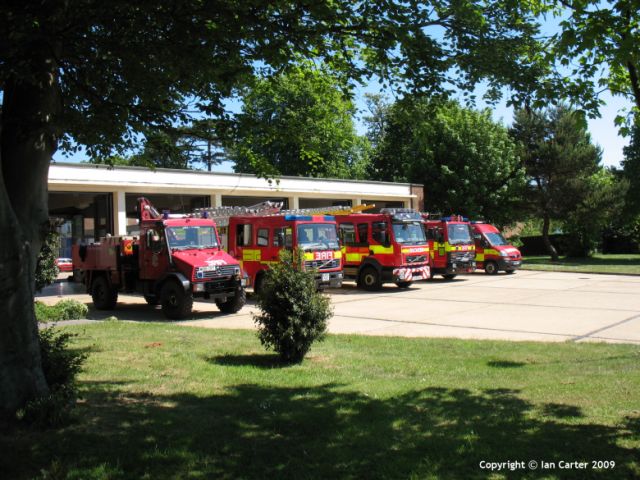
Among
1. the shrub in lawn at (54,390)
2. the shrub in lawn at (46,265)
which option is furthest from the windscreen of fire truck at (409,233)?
the shrub in lawn at (54,390)

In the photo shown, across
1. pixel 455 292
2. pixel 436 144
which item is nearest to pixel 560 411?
pixel 455 292

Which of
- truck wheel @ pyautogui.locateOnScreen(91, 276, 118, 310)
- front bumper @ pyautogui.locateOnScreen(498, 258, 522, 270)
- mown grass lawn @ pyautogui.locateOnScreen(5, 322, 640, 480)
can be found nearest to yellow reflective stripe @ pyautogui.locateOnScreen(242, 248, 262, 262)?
truck wheel @ pyautogui.locateOnScreen(91, 276, 118, 310)

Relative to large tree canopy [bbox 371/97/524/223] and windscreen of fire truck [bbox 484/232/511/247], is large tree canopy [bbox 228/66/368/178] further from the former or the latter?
large tree canopy [bbox 371/97/524/223]

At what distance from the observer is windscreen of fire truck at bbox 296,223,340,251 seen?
1811cm

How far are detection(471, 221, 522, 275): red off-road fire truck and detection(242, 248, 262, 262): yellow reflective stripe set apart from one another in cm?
1285

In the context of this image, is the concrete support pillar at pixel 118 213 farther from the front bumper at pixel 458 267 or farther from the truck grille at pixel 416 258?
the front bumper at pixel 458 267

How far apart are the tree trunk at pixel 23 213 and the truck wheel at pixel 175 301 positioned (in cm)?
859

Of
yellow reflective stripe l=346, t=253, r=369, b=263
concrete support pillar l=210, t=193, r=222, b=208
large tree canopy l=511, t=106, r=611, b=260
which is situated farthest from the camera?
large tree canopy l=511, t=106, r=611, b=260

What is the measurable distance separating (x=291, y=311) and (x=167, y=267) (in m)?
7.56

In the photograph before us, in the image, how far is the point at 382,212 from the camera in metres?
21.8

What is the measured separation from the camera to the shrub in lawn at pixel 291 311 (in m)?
8.13

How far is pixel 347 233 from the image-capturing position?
2205 centimetres

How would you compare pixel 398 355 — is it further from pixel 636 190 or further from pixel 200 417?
pixel 636 190

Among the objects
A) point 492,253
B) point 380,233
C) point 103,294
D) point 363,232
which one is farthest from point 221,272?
point 492,253
